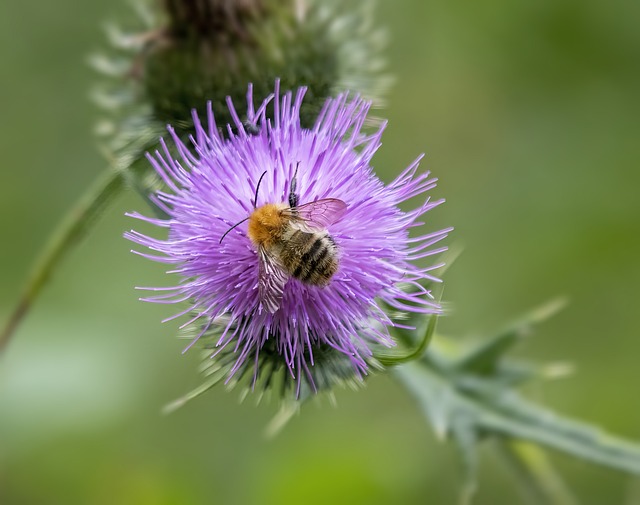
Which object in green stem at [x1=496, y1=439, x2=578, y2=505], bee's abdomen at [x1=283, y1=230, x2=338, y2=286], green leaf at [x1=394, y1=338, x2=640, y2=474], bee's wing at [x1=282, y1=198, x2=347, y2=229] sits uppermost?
bee's wing at [x1=282, y1=198, x2=347, y2=229]

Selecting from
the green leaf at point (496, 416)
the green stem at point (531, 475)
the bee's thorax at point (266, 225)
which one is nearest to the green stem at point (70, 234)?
the bee's thorax at point (266, 225)

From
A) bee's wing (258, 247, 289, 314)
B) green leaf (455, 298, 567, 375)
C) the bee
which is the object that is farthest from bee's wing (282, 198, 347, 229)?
green leaf (455, 298, 567, 375)

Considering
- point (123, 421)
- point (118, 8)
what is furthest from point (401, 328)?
point (118, 8)

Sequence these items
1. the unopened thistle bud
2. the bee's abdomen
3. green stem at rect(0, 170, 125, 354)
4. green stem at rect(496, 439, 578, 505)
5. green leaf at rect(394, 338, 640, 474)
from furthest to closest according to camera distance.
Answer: green stem at rect(496, 439, 578, 505), the unopened thistle bud, green leaf at rect(394, 338, 640, 474), green stem at rect(0, 170, 125, 354), the bee's abdomen

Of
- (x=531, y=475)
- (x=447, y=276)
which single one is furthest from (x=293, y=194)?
(x=447, y=276)

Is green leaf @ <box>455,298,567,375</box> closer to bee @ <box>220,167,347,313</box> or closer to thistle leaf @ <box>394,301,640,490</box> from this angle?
thistle leaf @ <box>394,301,640,490</box>

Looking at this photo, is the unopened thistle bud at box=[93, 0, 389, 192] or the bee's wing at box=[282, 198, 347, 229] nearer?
the bee's wing at box=[282, 198, 347, 229]

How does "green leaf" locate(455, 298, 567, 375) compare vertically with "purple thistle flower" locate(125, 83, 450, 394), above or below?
below

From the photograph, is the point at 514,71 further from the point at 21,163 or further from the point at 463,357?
the point at 21,163
